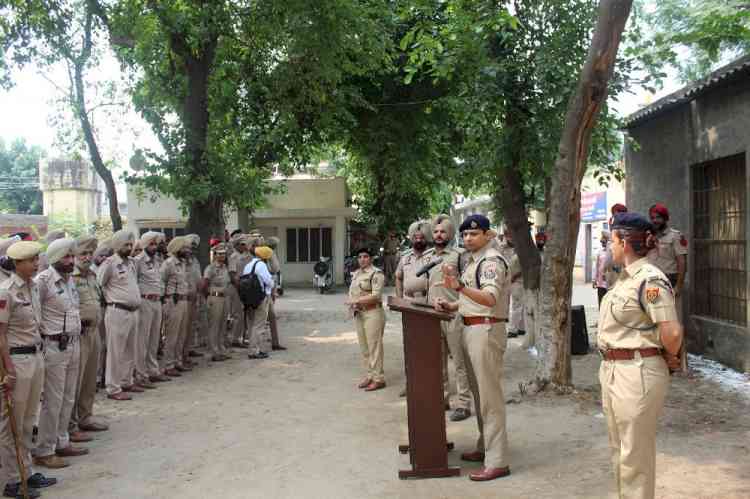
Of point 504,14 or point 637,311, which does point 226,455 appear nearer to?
point 637,311

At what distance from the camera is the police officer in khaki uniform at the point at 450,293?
271 inches

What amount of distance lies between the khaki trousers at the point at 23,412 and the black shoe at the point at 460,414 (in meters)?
3.83

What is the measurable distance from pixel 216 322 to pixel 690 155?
24.9 feet

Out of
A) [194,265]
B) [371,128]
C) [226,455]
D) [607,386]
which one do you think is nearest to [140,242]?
[194,265]

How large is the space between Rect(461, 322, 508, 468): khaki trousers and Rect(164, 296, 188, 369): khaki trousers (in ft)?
18.5

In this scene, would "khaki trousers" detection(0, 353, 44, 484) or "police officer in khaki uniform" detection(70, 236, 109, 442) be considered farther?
"police officer in khaki uniform" detection(70, 236, 109, 442)

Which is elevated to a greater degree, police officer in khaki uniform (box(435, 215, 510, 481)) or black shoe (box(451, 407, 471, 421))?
police officer in khaki uniform (box(435, 215, 510, 481))

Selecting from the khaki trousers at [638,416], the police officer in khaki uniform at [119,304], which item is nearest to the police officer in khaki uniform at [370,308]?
the police officer in khaki uniform at [119,304]

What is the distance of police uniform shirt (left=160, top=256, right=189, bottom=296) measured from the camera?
9.62 metres

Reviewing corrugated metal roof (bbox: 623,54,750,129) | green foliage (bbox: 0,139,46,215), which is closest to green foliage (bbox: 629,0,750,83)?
corrugated metal roof (bbox: 623,54,750,129)

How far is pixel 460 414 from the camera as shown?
7.06 metres

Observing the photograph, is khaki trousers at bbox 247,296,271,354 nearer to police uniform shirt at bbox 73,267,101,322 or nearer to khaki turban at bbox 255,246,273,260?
khaki turban at bbox 255,246,273,260

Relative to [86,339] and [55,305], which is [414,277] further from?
[55,305]

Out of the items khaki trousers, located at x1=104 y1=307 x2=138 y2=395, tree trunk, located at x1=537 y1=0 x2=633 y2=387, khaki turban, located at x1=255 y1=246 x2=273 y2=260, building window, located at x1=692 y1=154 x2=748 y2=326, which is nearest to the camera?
tree trunk, located at x1=537 y1=0 x2=633 y2=387
